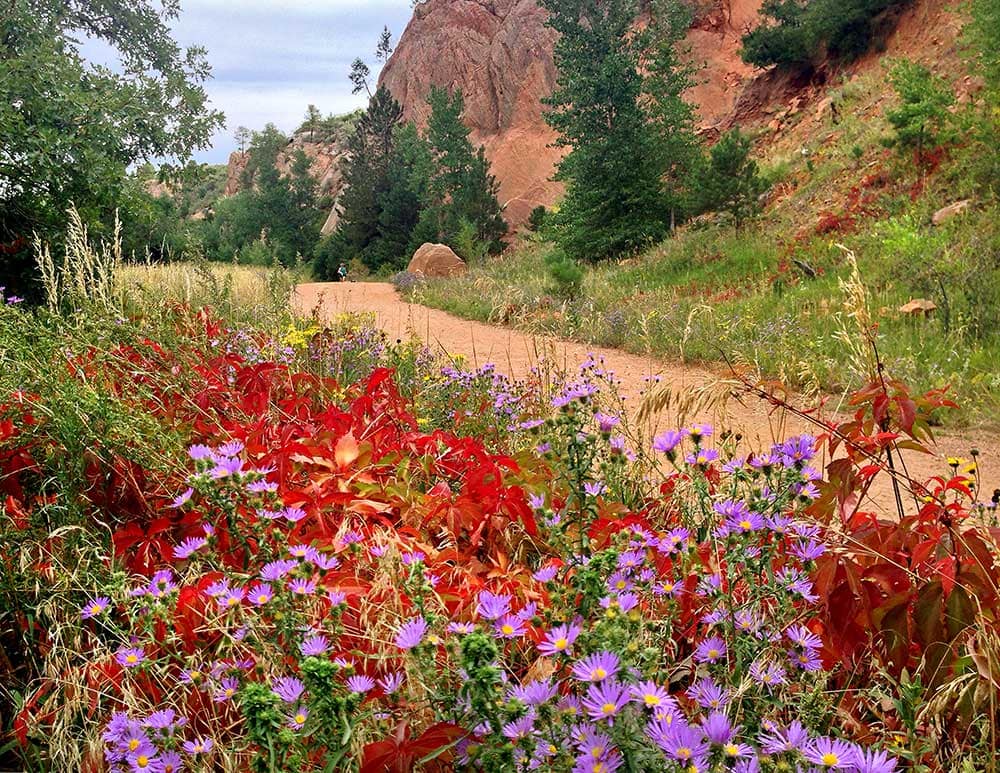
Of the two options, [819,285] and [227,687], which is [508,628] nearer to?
[227,687]

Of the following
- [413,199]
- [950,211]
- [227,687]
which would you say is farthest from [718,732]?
[413,199]

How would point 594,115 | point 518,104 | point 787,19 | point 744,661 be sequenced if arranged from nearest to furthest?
point 744,661 < point 594,115 < point 787,19 < point 518,104

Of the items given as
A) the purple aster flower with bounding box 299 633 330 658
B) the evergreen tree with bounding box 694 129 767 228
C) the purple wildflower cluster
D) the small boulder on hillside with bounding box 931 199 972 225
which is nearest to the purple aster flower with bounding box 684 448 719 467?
the purple wildflower cluster

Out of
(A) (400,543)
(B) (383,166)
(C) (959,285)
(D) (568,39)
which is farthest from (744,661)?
(B) (383,166)

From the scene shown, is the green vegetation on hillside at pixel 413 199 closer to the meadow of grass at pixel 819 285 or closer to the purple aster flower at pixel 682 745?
the meadow of grass at pixel 819 285

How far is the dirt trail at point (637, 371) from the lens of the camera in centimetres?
358

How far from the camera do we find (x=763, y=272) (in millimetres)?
10414

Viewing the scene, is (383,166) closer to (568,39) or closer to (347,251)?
(347,251)

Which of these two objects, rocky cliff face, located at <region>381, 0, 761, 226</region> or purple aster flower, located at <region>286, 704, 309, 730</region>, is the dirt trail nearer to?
purple aster flower, located at <region>286, 704, 309, 730</region>

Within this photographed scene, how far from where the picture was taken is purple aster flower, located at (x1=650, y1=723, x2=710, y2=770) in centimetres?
Answer: 76

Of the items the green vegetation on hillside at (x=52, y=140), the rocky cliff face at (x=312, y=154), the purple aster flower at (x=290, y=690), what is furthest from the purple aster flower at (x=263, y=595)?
the rocky cliff face at (x=312, y=154)

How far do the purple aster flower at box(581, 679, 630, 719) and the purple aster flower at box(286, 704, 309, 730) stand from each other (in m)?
0.44

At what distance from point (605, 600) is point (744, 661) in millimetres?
295

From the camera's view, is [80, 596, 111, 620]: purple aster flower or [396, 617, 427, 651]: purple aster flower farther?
[80, 596, 111, 620]: purple aster flower
